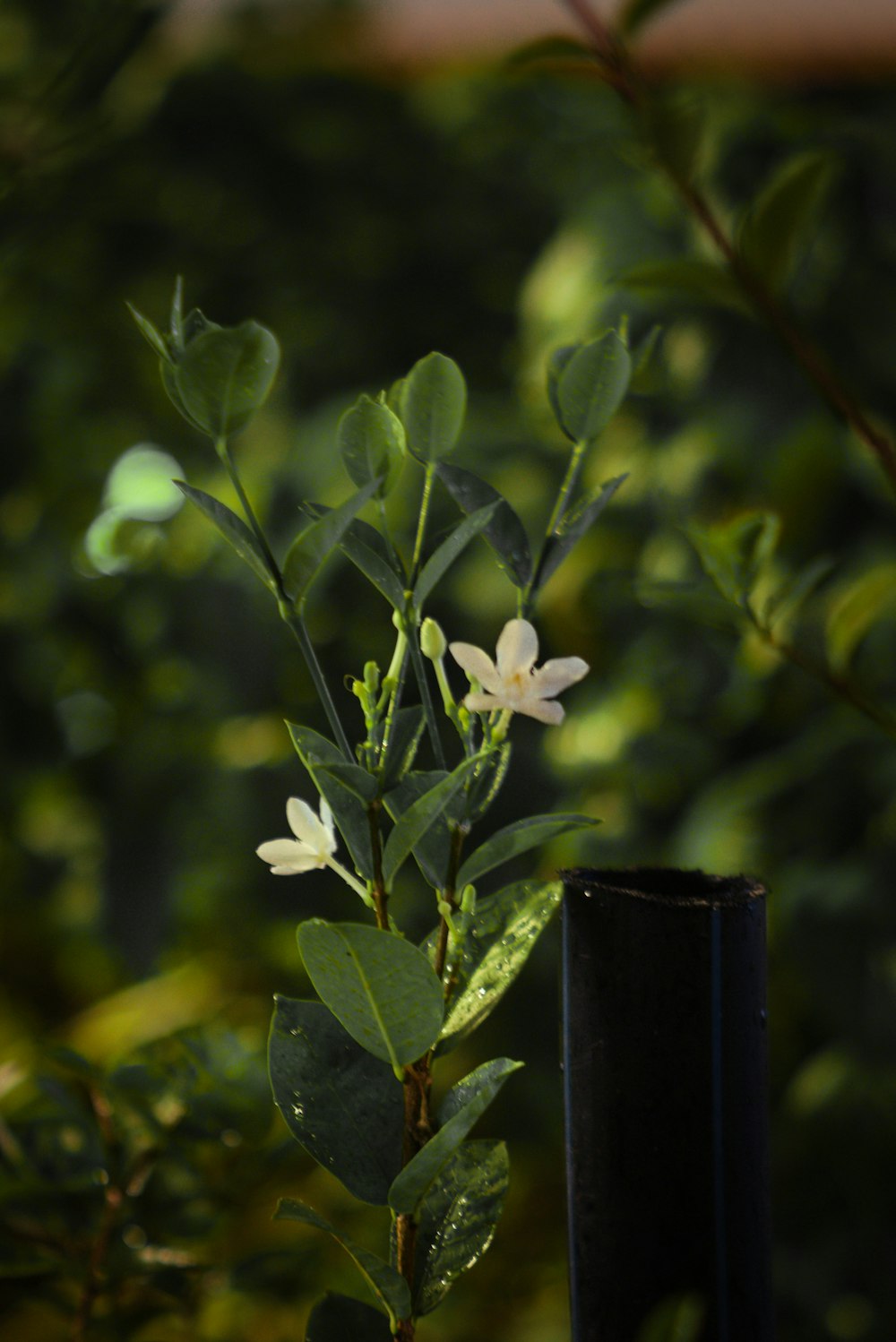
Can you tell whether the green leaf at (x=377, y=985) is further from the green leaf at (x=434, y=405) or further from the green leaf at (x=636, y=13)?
the green leaf at (x=636, y=13)

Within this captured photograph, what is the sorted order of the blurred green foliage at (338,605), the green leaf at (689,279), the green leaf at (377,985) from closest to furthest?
1. the green leaf at (377,985)
2. the green leaf at (689,279)
3. the blurred green foliage at (338,605)

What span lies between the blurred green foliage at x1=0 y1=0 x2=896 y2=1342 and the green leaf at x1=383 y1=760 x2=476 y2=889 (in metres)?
0.16

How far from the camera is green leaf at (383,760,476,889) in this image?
0.22 m

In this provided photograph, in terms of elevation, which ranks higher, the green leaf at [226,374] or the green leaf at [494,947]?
the green leaf at [226,374]

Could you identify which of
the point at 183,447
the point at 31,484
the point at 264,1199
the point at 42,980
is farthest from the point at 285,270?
the point at 264,1199

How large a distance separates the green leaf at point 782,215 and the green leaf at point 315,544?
15 centimetres

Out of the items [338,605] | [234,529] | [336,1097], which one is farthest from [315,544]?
[338,605]

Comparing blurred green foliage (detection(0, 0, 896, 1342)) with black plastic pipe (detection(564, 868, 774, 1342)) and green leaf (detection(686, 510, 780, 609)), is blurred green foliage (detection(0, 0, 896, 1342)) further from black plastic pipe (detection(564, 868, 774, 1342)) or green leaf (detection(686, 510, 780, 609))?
black plastic pipe (detection(564, 868, 774, 1342))

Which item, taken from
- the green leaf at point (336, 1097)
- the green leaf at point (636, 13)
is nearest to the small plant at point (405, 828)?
the green leaf at point (336, 1097)

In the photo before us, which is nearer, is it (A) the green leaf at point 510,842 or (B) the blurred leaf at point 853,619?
(A) the green leaf at point 510,842

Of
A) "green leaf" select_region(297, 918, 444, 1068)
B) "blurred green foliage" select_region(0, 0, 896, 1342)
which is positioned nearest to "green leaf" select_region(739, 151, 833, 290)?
"blurred green foliage" select_region(0, 0, 896, 1342)

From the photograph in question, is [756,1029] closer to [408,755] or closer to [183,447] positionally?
[408,755]

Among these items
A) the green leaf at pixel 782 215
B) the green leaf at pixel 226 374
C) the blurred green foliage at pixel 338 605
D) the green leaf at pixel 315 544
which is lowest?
the blurred green foliage at pixel 338 605

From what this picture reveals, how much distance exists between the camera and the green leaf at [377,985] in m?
0.22
